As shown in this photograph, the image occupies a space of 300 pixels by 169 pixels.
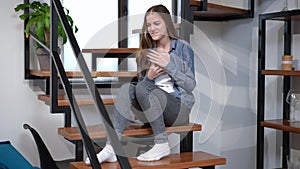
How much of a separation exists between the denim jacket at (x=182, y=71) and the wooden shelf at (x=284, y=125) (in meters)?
0.87

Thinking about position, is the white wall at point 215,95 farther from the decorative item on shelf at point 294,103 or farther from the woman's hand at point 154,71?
the woman's hand at point 154,71

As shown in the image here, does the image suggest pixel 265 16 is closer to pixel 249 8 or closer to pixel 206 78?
pixel 249 8

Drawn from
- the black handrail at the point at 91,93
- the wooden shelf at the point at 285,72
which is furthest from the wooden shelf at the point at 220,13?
the black handrail at the point at 91,93

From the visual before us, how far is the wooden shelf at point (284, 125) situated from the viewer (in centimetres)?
294

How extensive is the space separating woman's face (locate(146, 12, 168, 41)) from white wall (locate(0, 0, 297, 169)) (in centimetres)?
117

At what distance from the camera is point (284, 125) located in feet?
9.99

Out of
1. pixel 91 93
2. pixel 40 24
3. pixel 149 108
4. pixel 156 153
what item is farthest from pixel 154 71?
pixel 40 24

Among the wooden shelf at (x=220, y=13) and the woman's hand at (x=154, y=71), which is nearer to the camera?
the woman's hand at (x=154, y=71)

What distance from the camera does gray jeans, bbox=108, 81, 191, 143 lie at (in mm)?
2312

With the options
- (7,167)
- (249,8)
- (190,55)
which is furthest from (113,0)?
(7,167)

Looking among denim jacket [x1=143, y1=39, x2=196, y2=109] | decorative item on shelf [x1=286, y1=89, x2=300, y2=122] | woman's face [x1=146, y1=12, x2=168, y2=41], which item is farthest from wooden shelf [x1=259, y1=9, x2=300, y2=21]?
woman's face [x1=146, y1=12, x2=168, y2=41]

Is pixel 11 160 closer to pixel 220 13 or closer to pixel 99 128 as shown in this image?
pixel 99 128

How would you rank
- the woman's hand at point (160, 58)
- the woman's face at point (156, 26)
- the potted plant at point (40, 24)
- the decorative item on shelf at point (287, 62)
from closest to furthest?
the woman's hand at point (160, 58) < the woman's face at point (156, 26) < the potted plant at point (40, 24) < the decorative item on shelf at point (287, 62)

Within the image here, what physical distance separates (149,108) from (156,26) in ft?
1.67
